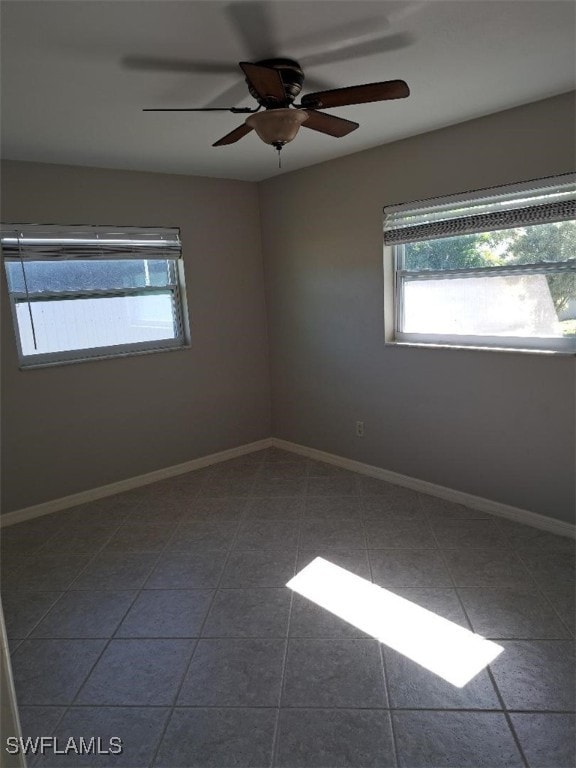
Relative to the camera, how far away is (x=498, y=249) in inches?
106

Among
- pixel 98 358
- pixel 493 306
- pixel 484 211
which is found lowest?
pixel 98 358

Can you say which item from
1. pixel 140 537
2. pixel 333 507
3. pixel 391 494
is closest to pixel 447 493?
pixel 391 494

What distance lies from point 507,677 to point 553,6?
224 centimetres

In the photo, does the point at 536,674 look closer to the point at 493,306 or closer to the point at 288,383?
the point at 493,306

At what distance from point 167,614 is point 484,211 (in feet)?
8.66

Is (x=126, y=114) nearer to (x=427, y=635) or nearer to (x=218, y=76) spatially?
(x=218, y=76)

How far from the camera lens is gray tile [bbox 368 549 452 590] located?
2.27 m

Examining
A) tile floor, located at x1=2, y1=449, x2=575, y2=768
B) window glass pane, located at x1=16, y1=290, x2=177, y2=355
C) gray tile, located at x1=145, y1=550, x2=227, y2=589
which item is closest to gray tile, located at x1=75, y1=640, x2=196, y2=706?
tile floor, located at x1=2, y1=449, x2=575, y2=768

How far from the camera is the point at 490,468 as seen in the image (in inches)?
112

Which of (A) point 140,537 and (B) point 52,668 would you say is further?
(A) point 140,537

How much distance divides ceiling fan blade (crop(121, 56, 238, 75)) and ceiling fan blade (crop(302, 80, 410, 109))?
0.35m

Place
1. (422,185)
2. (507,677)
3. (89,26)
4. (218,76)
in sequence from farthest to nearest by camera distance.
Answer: (422,185) < (218,76) < (507,677) < (89,26)

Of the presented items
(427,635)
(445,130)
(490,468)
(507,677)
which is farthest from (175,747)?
(445,130)

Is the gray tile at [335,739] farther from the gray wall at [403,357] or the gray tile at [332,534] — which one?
the gray wall at [403,357]
